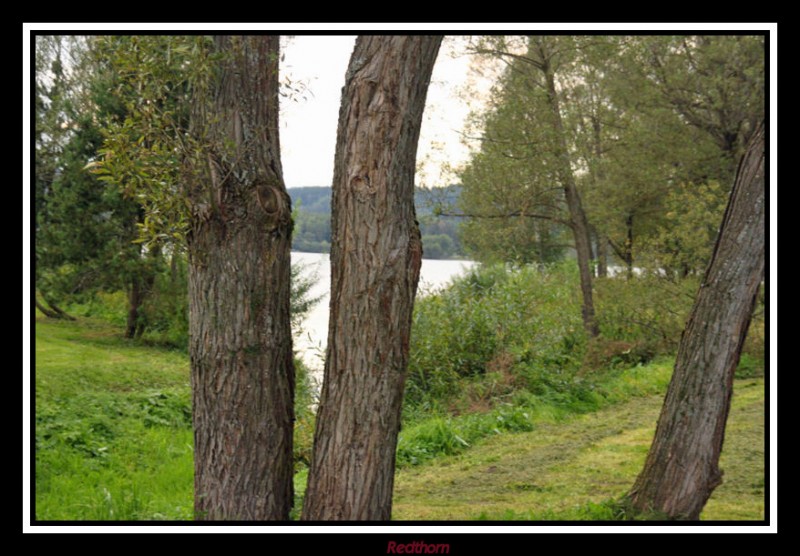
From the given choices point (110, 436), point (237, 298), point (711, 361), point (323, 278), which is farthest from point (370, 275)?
point (323, 278)

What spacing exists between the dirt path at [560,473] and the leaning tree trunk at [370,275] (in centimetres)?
154

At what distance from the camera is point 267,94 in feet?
15.6

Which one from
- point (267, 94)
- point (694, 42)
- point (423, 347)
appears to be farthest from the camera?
point (694, 42)

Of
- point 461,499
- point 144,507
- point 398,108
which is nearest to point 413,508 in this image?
point 461,499

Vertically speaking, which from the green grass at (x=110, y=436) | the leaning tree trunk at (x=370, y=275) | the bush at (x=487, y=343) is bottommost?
the green grass at (x=110, y=436)

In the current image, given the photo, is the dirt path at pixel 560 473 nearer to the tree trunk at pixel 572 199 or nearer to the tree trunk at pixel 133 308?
the tree trunk at pixel 572 199

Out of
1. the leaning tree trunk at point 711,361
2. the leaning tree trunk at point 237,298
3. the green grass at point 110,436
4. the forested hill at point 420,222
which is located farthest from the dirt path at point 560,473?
the forested hill at point 420,222

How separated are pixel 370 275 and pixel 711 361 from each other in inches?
94.0

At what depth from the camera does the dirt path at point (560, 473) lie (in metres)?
5.98

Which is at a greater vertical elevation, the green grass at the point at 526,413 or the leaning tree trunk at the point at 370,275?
the leaning tree trunk at the point at 370,275

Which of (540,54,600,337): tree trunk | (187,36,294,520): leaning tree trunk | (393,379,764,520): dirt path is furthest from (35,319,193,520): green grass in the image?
(540,54,600,337): tree trunk
